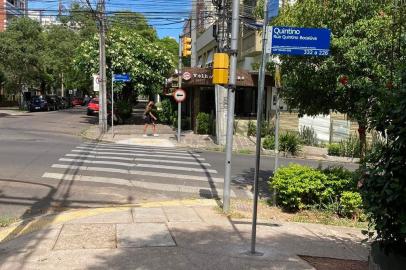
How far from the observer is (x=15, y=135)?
2308 centimetres

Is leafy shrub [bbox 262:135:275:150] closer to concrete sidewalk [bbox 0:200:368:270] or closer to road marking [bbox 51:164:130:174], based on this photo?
road marking [bbox 51:164:130:174]

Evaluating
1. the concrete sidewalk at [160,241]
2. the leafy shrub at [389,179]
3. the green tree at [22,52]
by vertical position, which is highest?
the green tree at [22,52]

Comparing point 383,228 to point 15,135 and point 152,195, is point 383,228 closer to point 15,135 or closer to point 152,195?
point 152,195

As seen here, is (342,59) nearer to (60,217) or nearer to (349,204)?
(349,204)

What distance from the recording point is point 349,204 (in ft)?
30.9

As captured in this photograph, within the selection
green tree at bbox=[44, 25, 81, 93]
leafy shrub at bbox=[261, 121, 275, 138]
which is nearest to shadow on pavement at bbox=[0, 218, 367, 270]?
leafy shrub at bbox=[261, 121, 275, 138]

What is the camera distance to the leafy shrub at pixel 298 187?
9.68m

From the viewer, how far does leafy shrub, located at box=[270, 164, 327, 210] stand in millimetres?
9680

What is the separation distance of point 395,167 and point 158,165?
1126 centimetres

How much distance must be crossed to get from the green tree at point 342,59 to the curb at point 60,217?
296 cm

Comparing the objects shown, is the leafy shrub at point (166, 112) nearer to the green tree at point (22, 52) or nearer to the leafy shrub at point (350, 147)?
the leafy shrub at point (350, 147)

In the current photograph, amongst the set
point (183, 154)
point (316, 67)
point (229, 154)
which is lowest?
point (183, 154)

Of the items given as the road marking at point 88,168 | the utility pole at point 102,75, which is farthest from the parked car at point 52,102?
the road marking at point 88,168

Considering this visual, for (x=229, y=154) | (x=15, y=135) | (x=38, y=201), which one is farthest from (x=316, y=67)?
(x=15, y=135)
